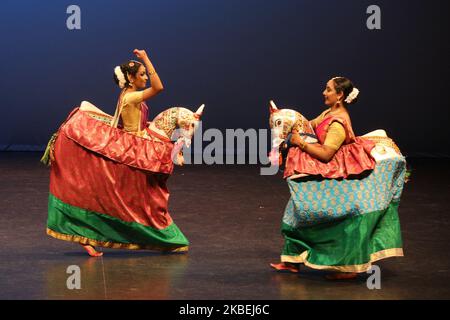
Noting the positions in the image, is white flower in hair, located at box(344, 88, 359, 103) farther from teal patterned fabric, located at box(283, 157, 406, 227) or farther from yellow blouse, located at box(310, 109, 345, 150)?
teal patterned fabric, located at box(283, 157, 406, 227)

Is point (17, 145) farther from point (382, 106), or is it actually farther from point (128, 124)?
point (128, 124)

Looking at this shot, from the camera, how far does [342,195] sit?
181 inches

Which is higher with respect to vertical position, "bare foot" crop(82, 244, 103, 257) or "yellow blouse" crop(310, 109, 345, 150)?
"yellow blouse" crop(310, 109, 345, 150)

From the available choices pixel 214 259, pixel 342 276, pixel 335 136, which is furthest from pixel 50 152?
pixel 342 276

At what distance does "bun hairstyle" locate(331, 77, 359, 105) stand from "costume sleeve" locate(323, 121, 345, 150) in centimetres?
19

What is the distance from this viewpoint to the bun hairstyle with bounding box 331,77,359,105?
186 inches

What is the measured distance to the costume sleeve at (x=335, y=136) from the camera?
182 inches

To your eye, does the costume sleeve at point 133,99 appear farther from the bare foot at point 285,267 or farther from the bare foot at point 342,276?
the bare foot at point 342,276

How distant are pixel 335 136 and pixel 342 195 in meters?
0.30

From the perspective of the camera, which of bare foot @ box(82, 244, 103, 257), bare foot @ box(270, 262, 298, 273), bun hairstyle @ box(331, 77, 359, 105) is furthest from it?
bare foot @ box(82, 244, 103, 257)

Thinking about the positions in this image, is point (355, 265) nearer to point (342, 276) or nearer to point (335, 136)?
point (342, 276)

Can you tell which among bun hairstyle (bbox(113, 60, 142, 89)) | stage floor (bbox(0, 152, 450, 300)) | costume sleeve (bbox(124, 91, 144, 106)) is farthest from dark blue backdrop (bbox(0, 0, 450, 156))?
costume sleeve (bbox(124, 91, 144, 106))

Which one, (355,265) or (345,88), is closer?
(355,265)

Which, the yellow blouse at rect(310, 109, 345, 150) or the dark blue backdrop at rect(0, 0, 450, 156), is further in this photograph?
the dark blue backdrop at rect(0, 0, 450, 156)
